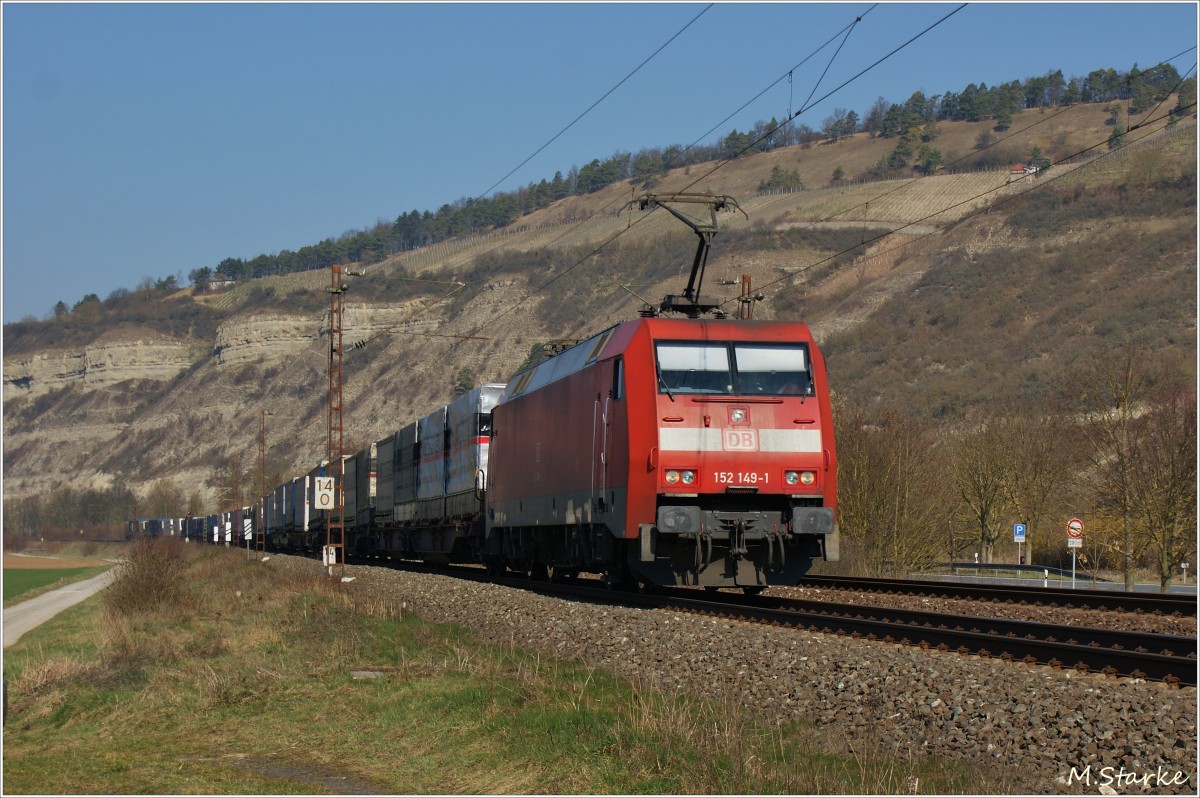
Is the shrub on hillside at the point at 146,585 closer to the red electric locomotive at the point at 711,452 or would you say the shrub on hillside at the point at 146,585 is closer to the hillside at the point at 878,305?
the red electric locomotive at the point at 711,452

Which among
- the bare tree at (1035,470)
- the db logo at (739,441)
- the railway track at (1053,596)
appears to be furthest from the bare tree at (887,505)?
the db logo at (739,441)

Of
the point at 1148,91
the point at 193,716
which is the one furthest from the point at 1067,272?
the point at 193,716

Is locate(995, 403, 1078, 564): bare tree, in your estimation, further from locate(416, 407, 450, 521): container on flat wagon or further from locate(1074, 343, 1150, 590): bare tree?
locate(416, 407, 450, 521): container on flat wagon

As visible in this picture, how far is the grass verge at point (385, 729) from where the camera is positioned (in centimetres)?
859

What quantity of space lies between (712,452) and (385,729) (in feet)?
27.0

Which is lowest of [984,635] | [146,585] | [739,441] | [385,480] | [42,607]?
[42,607]

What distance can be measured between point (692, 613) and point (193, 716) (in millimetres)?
8055

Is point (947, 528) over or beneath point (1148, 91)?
beneath

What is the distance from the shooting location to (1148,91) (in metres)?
185

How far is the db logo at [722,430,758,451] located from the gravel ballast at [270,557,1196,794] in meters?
2.63

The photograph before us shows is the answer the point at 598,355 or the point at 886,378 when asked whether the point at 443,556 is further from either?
the point at 886,378

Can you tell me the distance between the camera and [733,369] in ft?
60.8

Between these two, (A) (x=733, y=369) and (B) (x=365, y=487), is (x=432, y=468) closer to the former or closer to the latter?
(B) (x=365, y=487)

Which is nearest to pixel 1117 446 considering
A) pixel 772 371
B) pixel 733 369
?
pixel 772 371
